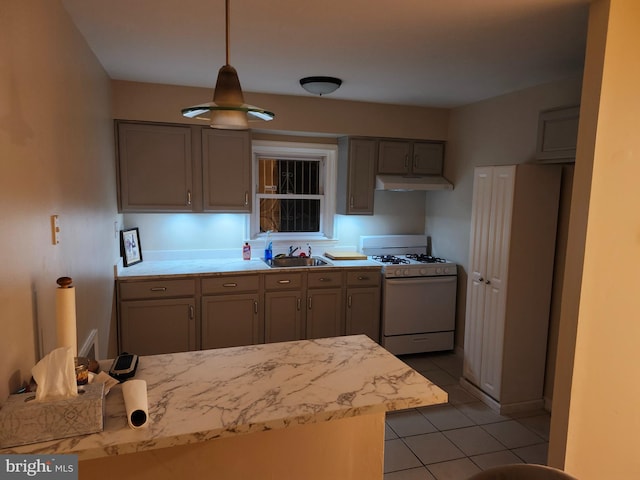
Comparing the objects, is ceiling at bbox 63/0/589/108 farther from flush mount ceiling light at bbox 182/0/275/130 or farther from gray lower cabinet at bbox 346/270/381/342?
gray lower cabinet at bbox 346/270/381/342

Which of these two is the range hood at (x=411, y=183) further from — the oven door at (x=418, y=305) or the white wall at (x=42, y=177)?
the white wall at (x=42, y=177)

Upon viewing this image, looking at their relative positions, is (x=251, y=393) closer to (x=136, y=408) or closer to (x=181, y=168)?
(x=136, y=408)

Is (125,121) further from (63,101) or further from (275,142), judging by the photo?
(63,101)

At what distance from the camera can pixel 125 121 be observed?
350 cm

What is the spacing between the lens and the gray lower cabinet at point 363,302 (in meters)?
4.00

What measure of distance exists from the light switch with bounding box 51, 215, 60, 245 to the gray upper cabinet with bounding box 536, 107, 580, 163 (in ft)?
10.0

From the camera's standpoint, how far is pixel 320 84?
3199mm

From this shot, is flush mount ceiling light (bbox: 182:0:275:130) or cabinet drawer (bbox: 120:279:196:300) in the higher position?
flush mount ceiling light (bbox: 182:0:275:130)

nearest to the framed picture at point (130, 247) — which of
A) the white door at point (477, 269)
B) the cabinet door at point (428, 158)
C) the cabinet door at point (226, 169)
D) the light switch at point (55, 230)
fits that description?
the cabinet door at point (226, 169)

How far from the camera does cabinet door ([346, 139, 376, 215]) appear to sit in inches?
164

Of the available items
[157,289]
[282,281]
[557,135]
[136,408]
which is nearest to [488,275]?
[557,135]

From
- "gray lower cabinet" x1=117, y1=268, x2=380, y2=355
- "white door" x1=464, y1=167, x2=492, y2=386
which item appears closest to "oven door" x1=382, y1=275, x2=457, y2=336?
"gray lower cabinet" x1=117, y1=268, x2=380, y2=355

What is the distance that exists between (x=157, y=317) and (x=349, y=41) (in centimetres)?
260

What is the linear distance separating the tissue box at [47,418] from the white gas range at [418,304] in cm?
315
